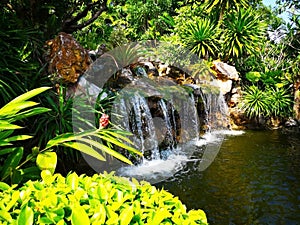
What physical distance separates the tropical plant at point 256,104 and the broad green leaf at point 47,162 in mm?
9411

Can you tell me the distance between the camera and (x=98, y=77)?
6297mm

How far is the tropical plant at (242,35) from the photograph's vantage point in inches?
460

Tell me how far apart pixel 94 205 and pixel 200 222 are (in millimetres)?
493

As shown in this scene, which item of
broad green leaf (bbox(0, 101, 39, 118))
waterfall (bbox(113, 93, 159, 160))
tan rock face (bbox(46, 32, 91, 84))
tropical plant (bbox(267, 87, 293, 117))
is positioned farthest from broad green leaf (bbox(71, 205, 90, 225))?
tropical plant (bbox(267, 87, 293, 117))

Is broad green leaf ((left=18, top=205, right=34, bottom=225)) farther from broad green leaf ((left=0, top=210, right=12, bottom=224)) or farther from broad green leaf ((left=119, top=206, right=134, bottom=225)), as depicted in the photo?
broad green leaf ((left=119, top=206, right=134, bottom=225))

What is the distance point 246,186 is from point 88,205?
4.66 meters

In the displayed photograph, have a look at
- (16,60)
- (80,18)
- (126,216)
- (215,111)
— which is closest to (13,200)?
(126,216)

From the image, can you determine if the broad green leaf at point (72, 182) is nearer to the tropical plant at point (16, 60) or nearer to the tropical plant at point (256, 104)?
the tropical plant at point (16, 60)

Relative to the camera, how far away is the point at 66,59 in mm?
5281

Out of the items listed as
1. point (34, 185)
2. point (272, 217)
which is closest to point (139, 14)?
point (272, 217)

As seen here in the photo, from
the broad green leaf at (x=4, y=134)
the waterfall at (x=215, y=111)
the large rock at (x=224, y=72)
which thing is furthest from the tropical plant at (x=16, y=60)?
the large rock at (x=224, y=72)

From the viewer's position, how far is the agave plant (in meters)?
11.6

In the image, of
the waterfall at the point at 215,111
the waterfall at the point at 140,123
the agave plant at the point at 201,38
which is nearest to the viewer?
the waterfall at the point at 140,123

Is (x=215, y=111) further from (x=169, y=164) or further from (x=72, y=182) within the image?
(x=72, y=182)
